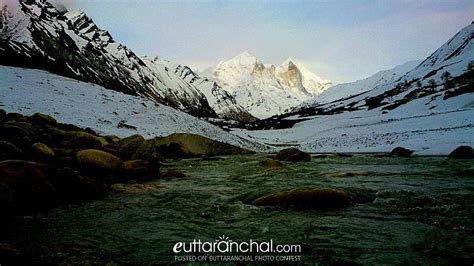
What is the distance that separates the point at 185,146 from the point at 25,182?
22524 millimetres

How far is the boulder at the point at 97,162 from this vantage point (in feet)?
48.6

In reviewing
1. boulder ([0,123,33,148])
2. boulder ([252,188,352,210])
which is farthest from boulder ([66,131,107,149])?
boulder ([252,188,352,210])

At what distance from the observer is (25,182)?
9719mm

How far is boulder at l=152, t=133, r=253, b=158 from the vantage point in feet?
103

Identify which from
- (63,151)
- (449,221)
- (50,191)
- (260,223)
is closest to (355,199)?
(449,221)

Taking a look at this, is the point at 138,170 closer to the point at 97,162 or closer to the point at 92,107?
the point at 97,162

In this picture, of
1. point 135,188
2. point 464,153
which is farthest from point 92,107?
point 464,153

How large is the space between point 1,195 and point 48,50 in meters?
96.6

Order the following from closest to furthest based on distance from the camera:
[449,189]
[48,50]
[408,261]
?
[408,261] → [449,189] → [48,50]

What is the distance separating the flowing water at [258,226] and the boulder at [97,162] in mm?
2905

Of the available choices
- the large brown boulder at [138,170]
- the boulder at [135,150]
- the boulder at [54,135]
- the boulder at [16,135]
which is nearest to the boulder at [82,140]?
the boulder at [54,135]

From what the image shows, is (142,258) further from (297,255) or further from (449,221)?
(449,221)

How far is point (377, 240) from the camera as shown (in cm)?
734

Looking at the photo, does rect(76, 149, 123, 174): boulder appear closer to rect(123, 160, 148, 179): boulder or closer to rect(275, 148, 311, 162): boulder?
rect(123, 160, 148, 179): boulder
